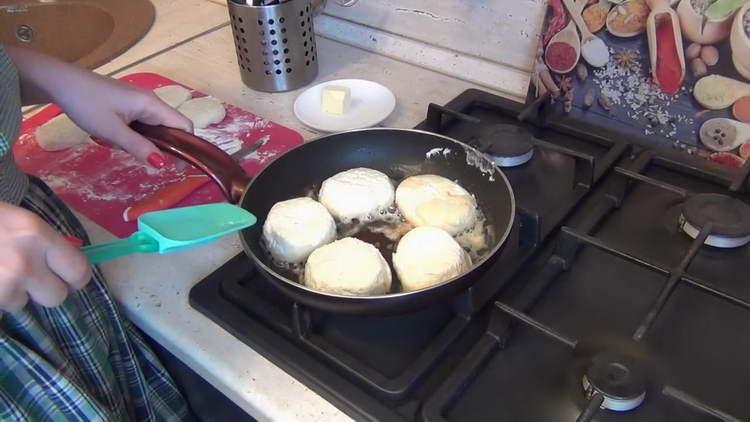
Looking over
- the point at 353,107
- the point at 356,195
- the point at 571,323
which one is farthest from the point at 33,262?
the point at 353,107

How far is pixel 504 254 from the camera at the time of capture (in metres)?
0.65

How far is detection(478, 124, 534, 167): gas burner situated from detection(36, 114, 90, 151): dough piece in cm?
53

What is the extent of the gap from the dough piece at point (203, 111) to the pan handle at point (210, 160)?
21 cm

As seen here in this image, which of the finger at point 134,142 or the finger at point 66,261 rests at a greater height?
the finger at point 66,261

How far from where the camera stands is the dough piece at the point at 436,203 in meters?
0.67

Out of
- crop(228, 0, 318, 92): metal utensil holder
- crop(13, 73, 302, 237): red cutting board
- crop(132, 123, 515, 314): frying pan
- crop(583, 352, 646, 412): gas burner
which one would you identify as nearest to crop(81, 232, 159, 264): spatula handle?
crop(132, 123, 515, 314): frying pan

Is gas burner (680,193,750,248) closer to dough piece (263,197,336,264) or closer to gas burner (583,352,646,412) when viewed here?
gas burner (583,352,646,412)

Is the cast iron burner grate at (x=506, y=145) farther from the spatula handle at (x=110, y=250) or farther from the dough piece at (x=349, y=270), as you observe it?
the spatula handle at (x=110, y=250)

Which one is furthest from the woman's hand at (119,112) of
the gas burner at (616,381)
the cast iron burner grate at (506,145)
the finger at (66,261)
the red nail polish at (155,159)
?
the gas burner at (616,381)

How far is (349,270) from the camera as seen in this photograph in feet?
1.94

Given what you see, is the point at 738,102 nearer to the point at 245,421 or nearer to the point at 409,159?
the point at 409,159

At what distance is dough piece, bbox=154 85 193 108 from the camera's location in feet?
3.09

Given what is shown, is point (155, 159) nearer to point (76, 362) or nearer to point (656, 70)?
point (76, 362)

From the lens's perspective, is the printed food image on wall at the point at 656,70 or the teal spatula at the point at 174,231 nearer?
the teal spatula at the point at 174,231
